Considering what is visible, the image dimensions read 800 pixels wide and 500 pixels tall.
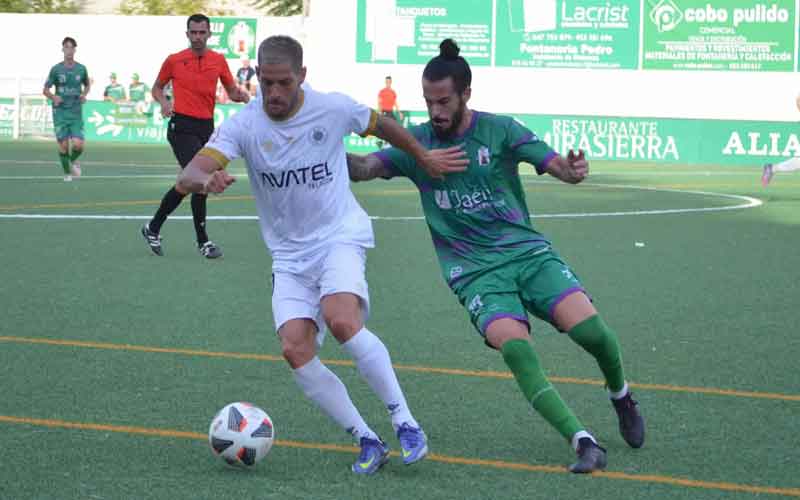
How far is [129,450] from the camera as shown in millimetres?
5816

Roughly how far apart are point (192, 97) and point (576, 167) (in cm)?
797

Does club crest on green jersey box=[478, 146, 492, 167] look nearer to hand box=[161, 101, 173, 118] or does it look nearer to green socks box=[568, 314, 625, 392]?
green socks box=[568, 314, 625, 392]

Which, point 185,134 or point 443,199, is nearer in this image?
point 443,199

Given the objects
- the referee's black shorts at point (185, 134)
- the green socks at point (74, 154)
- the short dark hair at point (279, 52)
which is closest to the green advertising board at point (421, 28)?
the green socks at point (74, 154)

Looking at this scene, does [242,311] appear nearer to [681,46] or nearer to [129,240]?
[129,240]

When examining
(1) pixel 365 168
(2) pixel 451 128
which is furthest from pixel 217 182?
(2) pixel 451 128

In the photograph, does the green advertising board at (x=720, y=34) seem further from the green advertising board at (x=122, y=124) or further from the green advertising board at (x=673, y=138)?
the green advertising board at (x=122, y=124)

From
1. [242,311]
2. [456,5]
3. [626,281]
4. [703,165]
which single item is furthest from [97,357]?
[456,5]

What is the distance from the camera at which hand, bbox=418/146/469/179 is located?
5.88 meters

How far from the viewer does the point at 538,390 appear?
5602 millimetres

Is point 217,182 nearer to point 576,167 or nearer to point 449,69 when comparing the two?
point 449,69

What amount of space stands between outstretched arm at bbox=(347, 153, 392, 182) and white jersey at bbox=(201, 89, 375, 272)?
0.24 m

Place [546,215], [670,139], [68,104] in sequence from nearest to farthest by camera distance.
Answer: [546,215] → [68,104] → [670,139]

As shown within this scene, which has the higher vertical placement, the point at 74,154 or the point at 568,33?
the point at 568,33
